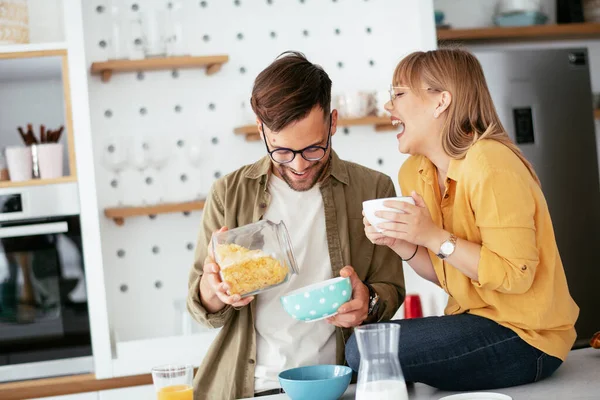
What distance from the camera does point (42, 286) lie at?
3014 mm

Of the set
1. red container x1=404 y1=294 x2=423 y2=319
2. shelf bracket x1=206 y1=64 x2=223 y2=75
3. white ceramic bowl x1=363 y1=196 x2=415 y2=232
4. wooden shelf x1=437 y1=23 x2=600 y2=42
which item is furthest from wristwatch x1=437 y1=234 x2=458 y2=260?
wooden shelf x1=437 y1=23 x2=600 y2=42

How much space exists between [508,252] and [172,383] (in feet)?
2.21

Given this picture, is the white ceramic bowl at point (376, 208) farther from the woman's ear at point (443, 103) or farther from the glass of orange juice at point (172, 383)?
the glass of orange juice at point (172, 383)

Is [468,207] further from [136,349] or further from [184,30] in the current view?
[184,30]

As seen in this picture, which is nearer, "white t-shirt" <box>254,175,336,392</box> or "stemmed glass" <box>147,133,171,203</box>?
"white t-shirt" <box>254,175,336,392</box>

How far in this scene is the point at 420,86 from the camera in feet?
5.79

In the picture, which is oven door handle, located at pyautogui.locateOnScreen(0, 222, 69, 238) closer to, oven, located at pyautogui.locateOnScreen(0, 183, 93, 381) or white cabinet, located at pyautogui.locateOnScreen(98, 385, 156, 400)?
oven, located at pyautogui.locateOnScreen(0, 183, 93, 381)

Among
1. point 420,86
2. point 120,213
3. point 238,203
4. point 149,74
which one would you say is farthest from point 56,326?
point 420,86

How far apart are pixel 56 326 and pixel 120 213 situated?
545 millimetres

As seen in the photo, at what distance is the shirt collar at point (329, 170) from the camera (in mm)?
1953

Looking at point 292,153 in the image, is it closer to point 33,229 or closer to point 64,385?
point 33,229

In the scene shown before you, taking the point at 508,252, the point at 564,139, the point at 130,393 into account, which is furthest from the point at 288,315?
the point at 564,139

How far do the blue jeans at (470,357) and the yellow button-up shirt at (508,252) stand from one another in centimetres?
3

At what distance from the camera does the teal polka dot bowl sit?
150 centimetres
